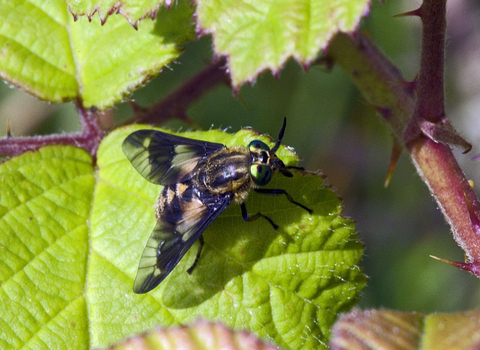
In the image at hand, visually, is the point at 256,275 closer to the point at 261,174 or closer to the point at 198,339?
the point at 261,174

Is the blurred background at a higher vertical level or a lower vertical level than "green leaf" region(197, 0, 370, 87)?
lower

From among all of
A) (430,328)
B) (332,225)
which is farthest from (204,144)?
(430,328)

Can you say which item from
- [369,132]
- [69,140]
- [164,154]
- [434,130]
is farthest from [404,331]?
[369,132]

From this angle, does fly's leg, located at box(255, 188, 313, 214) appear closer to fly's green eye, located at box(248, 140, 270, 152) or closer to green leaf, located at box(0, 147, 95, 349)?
fly's green eye, located at box(248, 140, 270, 152)

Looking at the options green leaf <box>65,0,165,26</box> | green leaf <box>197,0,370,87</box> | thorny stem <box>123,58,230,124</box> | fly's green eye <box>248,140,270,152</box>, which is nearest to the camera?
green leaf <box>197,0,370,87</box>

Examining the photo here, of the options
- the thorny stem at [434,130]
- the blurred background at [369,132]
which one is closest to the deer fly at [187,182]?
the thorny stem at [434,130]

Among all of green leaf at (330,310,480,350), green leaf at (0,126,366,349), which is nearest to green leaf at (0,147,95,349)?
green leaf at (0,126,366,349)

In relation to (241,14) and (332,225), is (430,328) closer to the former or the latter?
Result: (332,225)
